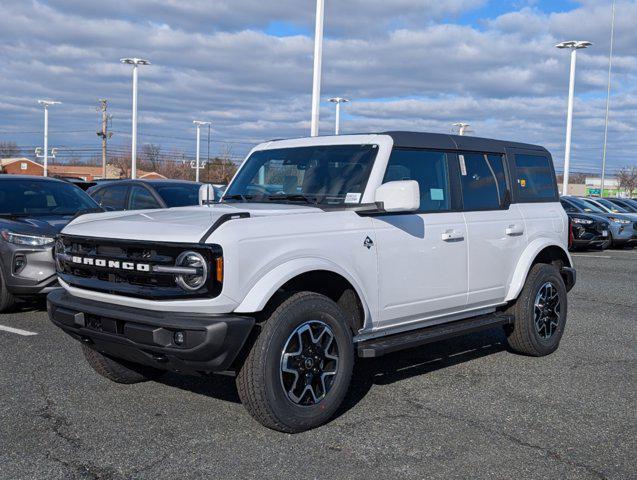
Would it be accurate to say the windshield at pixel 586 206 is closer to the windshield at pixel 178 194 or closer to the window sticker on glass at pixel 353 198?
the windshield at pixel 178 194

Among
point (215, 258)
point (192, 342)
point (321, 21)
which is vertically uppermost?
point (321, 21)

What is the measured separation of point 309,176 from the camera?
573 cm

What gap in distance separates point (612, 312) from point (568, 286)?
272 centimetres

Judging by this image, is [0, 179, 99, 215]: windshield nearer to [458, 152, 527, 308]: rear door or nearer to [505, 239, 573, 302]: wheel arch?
[458, 152, 527, 308]: rear door

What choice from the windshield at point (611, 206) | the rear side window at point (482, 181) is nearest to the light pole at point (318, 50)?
the windshield at point (611, 206)

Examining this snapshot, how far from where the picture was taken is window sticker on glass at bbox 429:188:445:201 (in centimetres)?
584

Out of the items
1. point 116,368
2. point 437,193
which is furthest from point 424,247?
point 116,368

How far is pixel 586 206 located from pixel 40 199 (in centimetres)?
1807

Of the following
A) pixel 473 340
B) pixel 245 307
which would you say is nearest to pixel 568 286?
pixel 473 340

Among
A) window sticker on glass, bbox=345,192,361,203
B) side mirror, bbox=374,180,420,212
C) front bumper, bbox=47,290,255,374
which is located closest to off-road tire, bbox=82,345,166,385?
front bumper, bbox=47,290,255,374

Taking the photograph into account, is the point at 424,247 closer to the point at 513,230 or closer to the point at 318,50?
the point at 513,230

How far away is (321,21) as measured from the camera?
67.9 ft

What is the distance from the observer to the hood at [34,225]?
8.12 meters

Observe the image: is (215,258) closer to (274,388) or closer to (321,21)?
(274,388)
